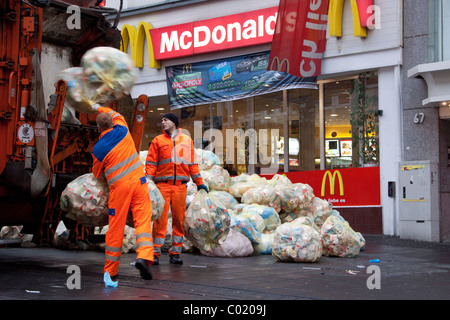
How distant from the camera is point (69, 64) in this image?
27.8 ft

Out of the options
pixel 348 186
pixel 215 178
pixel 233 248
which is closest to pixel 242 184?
pixel 215 178

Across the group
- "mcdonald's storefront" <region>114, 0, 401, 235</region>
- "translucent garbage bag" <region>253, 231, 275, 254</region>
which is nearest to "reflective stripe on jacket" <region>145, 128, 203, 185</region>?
"translucent garbage bag" <region>253, 231, 275, 254</region>

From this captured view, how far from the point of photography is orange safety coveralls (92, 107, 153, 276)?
19.6 feet

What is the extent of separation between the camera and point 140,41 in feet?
59.8

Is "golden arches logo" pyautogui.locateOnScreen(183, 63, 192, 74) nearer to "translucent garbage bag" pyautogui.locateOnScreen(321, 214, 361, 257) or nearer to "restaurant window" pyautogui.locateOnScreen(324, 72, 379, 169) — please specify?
"restaurant window" pyautogui.locateOnScreen(324, 72, 379, 169)

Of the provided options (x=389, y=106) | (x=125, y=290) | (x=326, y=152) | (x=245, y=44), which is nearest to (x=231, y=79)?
(x=245, y=44)

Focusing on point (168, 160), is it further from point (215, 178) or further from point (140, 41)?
point (140, 41)

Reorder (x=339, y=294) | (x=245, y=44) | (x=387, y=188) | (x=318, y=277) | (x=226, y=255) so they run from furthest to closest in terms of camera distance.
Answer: (x=245, y=44), (x=387, y=188), (x=226, y=255), (x=318, y=277), (x=339, y=294)

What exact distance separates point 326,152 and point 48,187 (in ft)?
31.4

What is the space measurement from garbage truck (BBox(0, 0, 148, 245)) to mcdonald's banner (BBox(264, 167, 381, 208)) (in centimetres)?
743

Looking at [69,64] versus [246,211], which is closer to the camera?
[69,64]

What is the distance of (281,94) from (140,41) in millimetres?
4527

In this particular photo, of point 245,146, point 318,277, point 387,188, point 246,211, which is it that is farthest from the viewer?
point 245,146

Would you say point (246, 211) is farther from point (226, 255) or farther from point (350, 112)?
point (350, 112)
